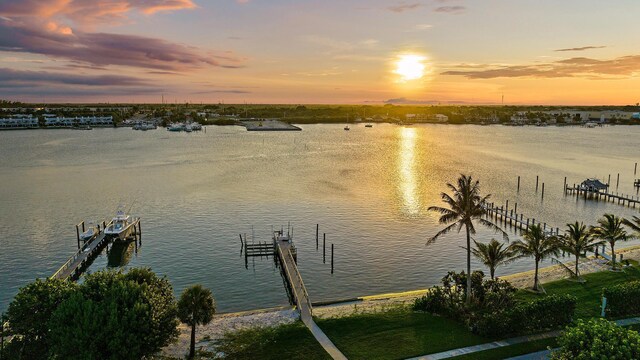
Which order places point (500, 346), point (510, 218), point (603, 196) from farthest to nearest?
1. point (603, 196)
2. point (510, 218)
3. point (500, 346)

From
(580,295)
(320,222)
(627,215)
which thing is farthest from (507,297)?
(627,215)

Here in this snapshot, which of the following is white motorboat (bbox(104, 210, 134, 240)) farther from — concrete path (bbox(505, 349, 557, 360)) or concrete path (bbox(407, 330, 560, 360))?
concrete path (bbox(505, 349, 557, 360))

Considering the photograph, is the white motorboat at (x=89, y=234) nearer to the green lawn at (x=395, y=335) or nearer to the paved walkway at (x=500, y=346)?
the green lawn at (x=395, y=335)

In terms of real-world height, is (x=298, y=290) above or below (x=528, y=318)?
below


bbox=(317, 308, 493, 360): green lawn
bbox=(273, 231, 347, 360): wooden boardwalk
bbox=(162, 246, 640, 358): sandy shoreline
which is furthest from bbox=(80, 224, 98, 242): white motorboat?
bbox=(317, 308, 493, 360): green lawn

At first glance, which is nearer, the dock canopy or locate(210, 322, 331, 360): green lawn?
locate(210, 322, 331, 360): green lawn

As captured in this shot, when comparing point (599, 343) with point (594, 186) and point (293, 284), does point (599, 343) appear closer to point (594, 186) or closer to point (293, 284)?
point (293, 284)

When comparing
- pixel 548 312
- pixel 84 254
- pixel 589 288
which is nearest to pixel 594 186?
pixel 589 288
